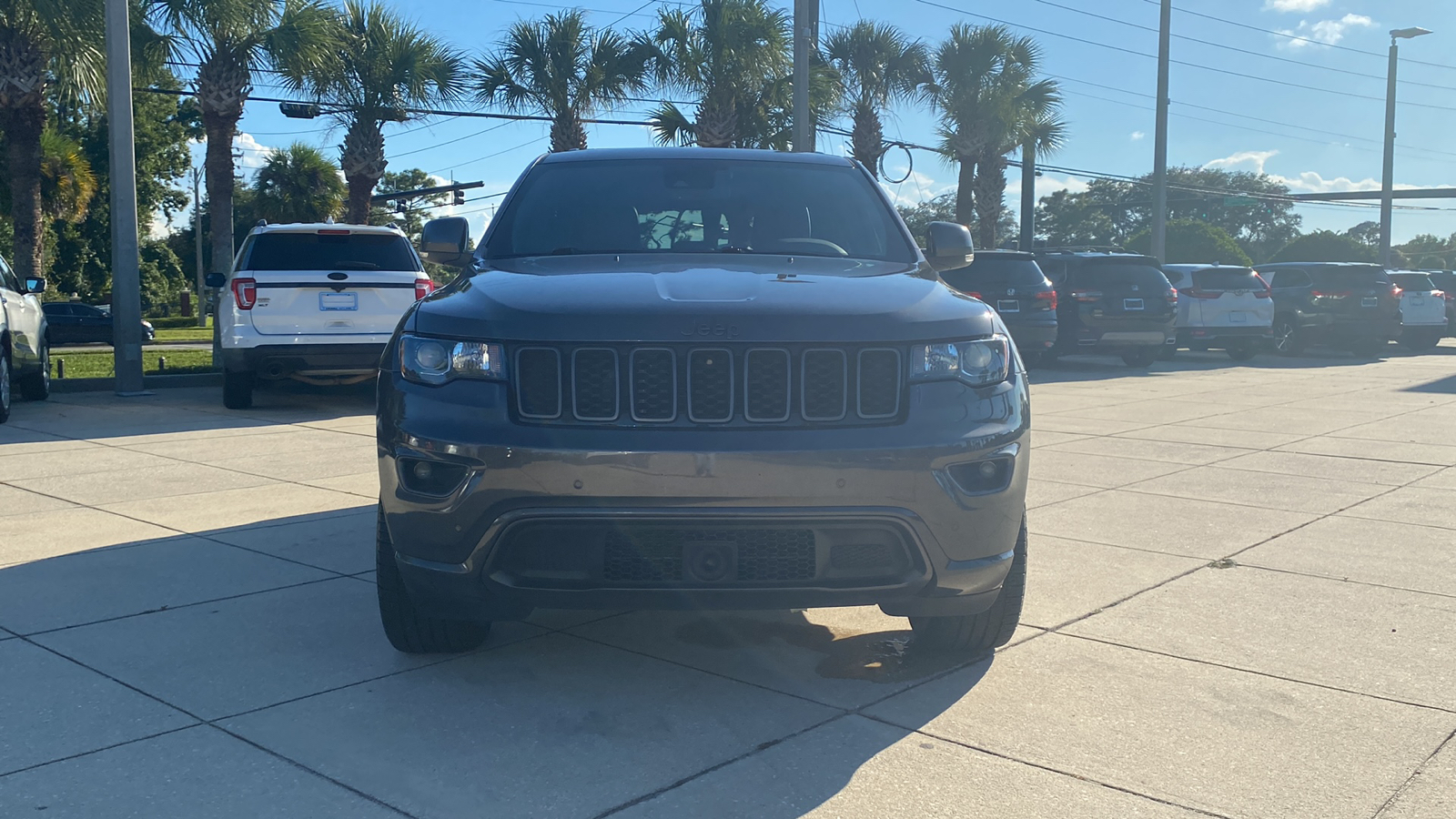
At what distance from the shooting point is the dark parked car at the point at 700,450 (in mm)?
3178

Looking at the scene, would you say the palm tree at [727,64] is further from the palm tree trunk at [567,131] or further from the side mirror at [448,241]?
the side mirror at [448,241]

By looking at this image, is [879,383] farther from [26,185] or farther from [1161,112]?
[1161,112]

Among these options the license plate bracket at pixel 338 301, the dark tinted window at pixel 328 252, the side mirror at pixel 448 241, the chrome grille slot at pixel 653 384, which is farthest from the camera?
the dark tinted window at pixel 328 252

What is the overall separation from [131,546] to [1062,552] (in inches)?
165

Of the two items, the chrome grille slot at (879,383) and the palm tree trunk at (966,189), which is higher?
the palm tree trunk at (966,189)

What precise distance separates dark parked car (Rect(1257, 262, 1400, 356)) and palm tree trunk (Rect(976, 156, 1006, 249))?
975 cm

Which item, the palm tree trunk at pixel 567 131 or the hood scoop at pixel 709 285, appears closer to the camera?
the hood scoop at pixel 709 285

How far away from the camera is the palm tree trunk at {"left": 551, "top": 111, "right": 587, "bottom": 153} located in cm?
2517

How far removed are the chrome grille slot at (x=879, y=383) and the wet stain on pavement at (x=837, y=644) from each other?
94cm

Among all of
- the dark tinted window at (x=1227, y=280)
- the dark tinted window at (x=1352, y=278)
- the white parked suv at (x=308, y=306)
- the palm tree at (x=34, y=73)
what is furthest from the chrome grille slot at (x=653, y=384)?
the dark tinted window at (x=1352, y=278)

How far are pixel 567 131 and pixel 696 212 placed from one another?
2136cm

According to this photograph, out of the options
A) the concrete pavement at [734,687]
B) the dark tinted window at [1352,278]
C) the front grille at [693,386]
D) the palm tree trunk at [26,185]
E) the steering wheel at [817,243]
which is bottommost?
the concrete pavement at [734,687]

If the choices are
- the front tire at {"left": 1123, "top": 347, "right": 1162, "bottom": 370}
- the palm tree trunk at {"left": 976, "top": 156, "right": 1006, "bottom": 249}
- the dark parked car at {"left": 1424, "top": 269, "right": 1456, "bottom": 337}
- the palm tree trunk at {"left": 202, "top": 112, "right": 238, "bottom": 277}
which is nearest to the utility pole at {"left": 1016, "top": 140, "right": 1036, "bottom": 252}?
the palm tree trunk at {"left": 976, "top": 156, "right": 1006, "bottom": 249}

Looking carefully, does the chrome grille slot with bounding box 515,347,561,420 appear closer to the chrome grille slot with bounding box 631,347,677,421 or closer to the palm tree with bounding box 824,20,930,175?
the chrome grille slot with bounding box 631,347,677,421
